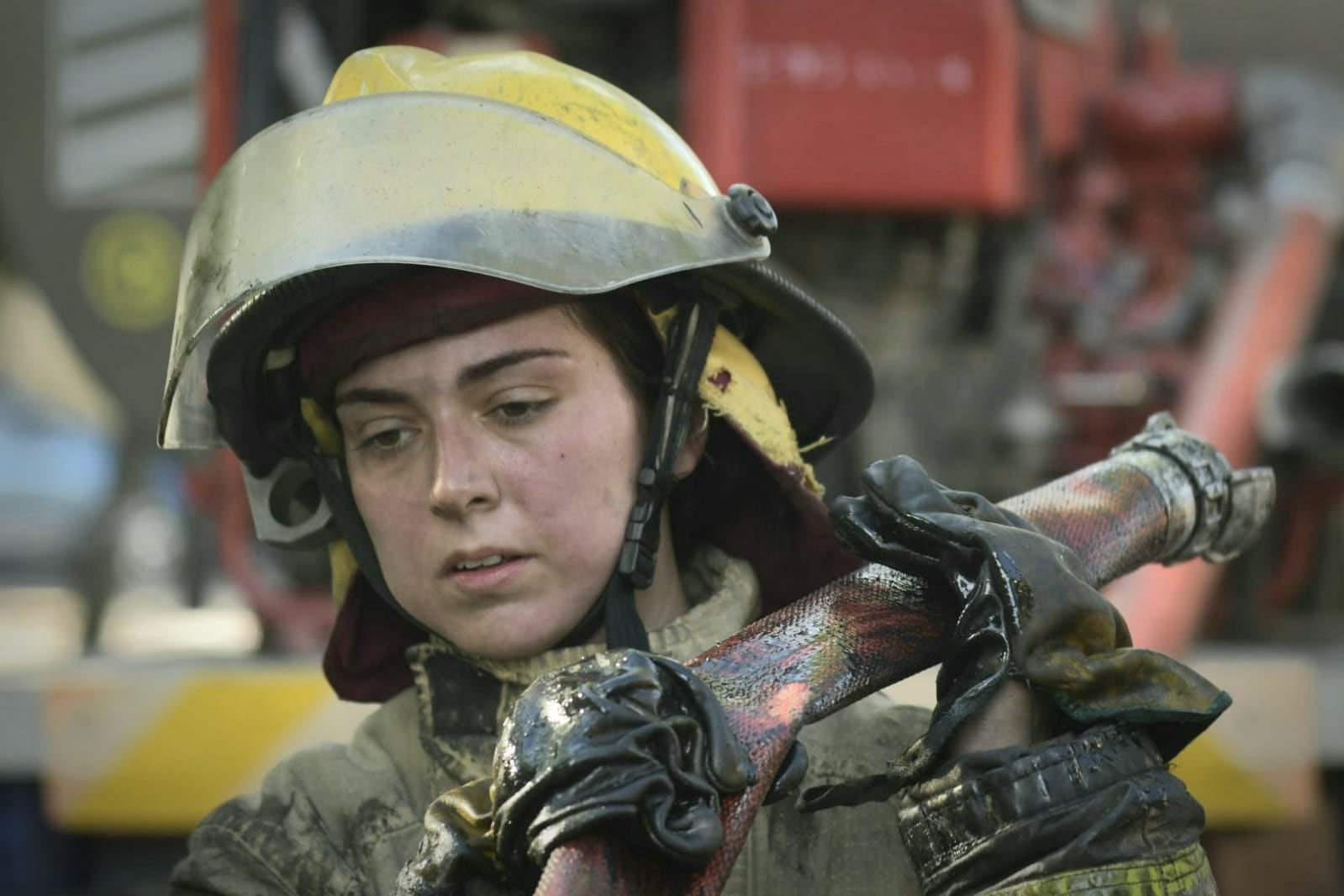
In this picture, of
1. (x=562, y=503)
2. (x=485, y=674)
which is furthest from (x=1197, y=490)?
(x=485, y=674)

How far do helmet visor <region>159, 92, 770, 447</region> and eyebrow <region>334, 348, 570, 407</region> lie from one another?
9 centimetres

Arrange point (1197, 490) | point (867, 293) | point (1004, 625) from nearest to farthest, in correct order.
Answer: point (1004, 625)
point (1197, 490)
point (867, 293)

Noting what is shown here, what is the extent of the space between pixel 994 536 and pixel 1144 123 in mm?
4147

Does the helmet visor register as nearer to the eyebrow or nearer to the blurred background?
the eyebrow

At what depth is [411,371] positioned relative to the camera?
1.60m

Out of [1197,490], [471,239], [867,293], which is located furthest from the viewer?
[867,293]

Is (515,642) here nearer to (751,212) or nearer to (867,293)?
(751,212)

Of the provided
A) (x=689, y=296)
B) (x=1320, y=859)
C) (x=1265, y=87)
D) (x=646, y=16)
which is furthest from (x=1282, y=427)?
(x=689, y=296)

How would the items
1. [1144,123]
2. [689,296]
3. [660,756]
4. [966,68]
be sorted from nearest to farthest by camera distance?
[660,756] < [689,296] < [966,68] < [1144,123]

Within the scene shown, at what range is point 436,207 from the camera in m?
1.55

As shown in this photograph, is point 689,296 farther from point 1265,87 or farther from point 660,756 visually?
point 1265,87

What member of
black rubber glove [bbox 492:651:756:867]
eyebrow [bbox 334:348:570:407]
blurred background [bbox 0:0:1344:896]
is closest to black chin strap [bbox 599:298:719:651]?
eyebrow [bbox 334:348:570:407]

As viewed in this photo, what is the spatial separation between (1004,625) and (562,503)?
Result: 1.49ft

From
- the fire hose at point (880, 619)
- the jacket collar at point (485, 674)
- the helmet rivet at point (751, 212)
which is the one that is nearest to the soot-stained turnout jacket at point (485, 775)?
the jacket collar at point (485, 674)
